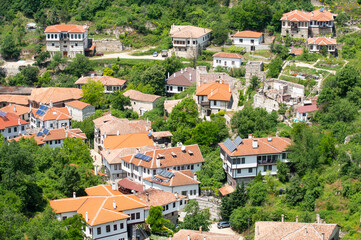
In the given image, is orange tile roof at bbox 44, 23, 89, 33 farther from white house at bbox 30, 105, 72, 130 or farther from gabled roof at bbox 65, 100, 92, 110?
white house at bbox 30, 105, 72, 130

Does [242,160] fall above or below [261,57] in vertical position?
below

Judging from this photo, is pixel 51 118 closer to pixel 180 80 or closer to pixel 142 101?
pixel 142 101

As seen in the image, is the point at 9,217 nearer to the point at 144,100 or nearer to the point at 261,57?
the point at 144,100

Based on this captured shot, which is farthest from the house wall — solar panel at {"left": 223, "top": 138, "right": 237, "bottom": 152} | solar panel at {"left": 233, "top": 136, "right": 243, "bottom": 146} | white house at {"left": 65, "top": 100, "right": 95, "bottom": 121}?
solar panel at {"left": 233, "top": 136, "right": 243, "bottom": 146}

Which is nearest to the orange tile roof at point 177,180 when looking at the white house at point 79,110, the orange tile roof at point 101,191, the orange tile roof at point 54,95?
the orange tile roof at point 101,191

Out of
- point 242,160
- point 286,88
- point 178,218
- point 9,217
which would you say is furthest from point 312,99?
point 9,217

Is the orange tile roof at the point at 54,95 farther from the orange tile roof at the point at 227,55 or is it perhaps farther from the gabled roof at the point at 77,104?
the orange tile roof at the point at 227,55

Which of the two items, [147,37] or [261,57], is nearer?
[261,57]
